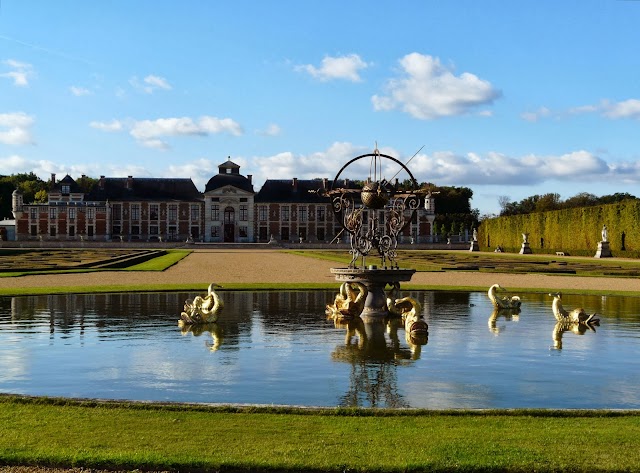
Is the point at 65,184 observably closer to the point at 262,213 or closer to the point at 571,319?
the point at 262,213

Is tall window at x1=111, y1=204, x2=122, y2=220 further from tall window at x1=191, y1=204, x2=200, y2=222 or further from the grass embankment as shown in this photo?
the grass embankment

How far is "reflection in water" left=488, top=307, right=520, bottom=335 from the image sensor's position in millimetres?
13056

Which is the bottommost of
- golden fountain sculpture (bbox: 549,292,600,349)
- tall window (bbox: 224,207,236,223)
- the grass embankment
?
the grass embankment

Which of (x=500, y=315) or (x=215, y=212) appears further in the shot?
(x=215, y=212)

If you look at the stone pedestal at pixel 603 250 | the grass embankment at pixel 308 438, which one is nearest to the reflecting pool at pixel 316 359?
the grass embankment at pixel 308 438

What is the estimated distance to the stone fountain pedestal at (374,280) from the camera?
13836 millimetres

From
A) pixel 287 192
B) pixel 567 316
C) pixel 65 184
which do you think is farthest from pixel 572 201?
pixel 567 316

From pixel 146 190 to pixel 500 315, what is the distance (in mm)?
80173

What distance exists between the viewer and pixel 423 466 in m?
5.40

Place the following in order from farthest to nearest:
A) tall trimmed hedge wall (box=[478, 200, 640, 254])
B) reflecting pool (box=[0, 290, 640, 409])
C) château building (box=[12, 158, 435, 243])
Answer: château building (box=[12, 158, 435, 243]) → tall trimmed hedge wall (box=[478, 200, 640, 254]) → reflecting pool (box=[0, 290, 640, 409])

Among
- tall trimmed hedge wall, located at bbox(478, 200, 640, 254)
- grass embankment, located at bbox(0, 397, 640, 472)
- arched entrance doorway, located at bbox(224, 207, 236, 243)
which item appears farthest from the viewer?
arched entrance doorway, located at bbox(224, 207, 236, 243)

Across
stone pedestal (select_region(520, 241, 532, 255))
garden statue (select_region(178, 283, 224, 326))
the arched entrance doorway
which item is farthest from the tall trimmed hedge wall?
garden statue (select_region(178, 283, 224, 326))

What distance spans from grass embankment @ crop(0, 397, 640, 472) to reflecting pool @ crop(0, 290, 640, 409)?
0.71 metres

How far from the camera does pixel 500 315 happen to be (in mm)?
14906
